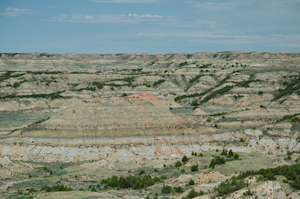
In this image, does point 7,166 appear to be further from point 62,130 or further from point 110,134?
point 110,134

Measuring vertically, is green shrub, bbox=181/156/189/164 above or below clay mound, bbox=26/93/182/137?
below

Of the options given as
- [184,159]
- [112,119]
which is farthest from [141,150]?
[112,119]

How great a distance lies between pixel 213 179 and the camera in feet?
160

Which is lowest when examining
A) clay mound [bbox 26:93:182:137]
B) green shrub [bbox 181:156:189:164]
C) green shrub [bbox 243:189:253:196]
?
green shrub [bbox 181:156:189:164]

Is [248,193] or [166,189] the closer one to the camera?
[248,193]

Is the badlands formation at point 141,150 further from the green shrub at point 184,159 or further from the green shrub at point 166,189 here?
the green shrub at point 184,159

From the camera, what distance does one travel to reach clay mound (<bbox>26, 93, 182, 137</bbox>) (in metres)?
69.8

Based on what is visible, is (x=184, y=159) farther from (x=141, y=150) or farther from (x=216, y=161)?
(x=141, y=150)

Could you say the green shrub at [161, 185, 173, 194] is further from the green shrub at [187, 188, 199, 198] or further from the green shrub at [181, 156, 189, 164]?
the green shrub at [181, 156, 189, 164]

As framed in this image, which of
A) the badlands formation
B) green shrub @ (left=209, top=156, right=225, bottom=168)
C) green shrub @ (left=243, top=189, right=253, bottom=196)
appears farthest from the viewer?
green shrub @ (left=209, top=156, right=225, bottom=168)

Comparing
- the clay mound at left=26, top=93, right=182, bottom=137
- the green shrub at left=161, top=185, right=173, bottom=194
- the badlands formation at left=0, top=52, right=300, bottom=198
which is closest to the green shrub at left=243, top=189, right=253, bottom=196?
the badlands formation at left=0, top=52, right=300, bottom=198

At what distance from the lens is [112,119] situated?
72.1 metres

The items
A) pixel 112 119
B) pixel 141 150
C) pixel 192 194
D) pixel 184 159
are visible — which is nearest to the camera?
pixel 192 194

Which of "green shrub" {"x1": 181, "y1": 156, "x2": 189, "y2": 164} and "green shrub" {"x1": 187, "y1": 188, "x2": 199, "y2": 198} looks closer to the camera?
"green shrub" {"x1": 187, "y1": 188, "x2": 199, "y2": 198}
